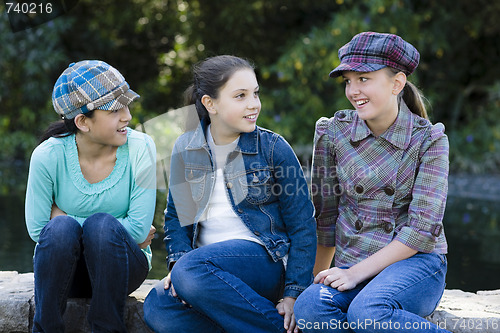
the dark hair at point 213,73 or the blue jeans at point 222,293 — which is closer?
the blue jeans at point 222,293

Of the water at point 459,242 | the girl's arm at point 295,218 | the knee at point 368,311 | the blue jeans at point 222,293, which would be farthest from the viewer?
the water at point 459,242

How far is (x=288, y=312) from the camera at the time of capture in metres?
1.99

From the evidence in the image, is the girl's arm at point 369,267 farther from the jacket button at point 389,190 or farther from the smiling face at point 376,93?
the smiling face at point 376,93

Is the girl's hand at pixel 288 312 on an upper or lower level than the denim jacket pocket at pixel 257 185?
lower

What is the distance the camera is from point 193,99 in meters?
2.29

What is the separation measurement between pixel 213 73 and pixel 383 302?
932mm

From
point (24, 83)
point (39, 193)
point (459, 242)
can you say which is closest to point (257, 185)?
point (39, 193)

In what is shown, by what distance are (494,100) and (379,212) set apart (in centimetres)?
608

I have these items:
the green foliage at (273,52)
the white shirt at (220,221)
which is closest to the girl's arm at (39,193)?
the white shirt at (220,221)

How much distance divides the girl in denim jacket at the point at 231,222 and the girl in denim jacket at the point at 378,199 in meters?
0.14

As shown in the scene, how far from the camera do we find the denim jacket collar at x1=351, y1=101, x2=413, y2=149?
2.08 metres

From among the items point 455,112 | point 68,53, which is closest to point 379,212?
point 455,112

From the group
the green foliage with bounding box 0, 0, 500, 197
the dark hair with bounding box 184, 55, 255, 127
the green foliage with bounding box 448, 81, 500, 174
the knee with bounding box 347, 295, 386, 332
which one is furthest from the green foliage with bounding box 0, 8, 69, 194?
the knee with bounding box 347, 295, 386, 332

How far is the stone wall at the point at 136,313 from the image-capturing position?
2080 mm
